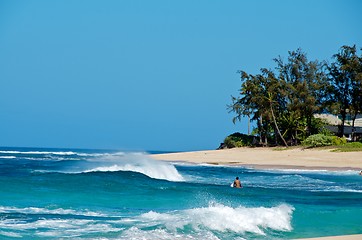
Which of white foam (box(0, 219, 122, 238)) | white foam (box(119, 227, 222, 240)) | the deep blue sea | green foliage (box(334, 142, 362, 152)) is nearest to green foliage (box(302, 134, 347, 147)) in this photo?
green foliage (box(334, 142, 362, 152))

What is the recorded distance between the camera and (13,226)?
1479 cm

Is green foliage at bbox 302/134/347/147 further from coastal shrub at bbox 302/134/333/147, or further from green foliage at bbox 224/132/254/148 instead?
green foliage at bbox 224/132/254/148

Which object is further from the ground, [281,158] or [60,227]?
[281,158]

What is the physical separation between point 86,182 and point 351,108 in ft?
134

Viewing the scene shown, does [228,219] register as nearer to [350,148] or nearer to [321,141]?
[350,148]

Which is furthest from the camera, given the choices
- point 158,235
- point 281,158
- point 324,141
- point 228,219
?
point 324,141

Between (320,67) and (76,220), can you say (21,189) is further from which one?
(320,67)

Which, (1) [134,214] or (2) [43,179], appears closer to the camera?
(1) [134,214]

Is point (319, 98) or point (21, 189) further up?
point (319, 98)

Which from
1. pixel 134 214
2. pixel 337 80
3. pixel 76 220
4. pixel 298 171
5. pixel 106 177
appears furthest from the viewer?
pixel 337 80

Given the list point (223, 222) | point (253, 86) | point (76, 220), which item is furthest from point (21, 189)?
point (253, 86)

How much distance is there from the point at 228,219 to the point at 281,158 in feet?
120

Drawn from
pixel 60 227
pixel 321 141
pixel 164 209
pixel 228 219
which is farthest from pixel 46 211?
pixel 321 141

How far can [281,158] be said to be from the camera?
51.5m
